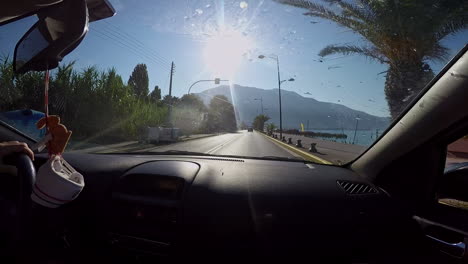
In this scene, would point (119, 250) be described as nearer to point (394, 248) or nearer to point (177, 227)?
point (177, 227)

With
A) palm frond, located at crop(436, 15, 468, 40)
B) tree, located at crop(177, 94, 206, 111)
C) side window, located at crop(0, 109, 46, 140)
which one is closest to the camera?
palm frond, located at crop(436, 15, 468, 40)

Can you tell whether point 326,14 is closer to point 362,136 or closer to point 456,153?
point 362,136

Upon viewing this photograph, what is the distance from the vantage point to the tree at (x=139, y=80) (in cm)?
326

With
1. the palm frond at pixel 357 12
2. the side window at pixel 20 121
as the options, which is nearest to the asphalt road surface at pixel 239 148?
the side window at pixel 20 121

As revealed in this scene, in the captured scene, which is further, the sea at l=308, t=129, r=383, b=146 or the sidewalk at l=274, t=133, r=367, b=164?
the sidewalk at l=274, t=133, r=367, b=164

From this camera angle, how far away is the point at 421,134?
5.85 ft

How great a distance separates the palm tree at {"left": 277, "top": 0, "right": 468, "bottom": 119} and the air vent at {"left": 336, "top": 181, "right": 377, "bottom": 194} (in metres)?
0.58

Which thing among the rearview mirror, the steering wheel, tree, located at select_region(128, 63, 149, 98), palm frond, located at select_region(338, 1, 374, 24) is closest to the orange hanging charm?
the steering wheel

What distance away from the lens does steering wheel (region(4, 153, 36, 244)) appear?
3.58 ft

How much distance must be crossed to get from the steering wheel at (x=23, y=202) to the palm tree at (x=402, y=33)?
229 centimetres

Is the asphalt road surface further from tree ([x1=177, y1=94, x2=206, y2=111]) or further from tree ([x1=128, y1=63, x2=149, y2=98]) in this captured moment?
tree ([x1=177, y1=94, x2=206, y2=111])

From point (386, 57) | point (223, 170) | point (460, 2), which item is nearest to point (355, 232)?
point (223, 170)

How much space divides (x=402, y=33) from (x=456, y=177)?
1.19m

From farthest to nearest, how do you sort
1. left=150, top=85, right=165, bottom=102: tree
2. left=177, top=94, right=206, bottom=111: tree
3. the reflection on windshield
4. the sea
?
left=177, top=94, right=206, bottom=111: tree
left=150, top=85, right=165, bottom=102: tree
the sea
the reflection on windshield
